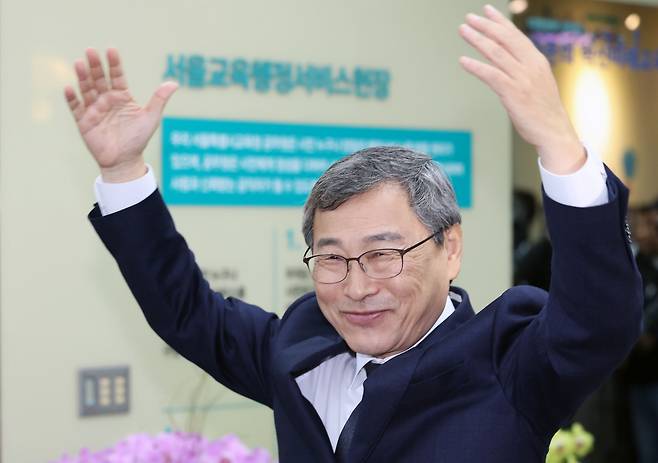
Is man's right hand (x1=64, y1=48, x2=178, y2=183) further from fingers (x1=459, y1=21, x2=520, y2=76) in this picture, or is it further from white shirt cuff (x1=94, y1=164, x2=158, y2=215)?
fingers (x1=459, y1=21, x2=520, y2=76)

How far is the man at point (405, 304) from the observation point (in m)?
1.24

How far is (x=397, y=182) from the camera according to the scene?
153 cm

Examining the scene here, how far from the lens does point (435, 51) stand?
11.1 ft

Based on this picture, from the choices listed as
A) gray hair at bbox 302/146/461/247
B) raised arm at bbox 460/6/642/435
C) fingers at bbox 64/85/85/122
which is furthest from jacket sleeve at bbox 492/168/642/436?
fingers at bbox 64/85/85/122

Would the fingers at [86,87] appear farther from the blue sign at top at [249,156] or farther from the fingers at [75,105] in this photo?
the blue sign at top at [249,156]

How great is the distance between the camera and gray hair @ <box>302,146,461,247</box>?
1527 mm

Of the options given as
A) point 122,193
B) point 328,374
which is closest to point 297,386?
point 328,374

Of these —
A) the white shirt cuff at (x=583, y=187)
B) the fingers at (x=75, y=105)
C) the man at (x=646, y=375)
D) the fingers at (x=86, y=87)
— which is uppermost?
the fingers at (x=86, y=87)

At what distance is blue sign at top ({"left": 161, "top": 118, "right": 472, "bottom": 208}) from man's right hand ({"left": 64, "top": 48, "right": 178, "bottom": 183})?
1358mm

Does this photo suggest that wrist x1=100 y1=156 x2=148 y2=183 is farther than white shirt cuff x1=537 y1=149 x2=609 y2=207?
Yes

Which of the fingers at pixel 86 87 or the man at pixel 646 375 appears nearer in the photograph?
the fingers at pixel 86 87

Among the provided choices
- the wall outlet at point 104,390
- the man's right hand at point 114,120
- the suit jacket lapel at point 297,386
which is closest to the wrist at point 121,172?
the man's right hand at point 114,120

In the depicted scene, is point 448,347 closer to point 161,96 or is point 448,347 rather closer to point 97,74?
point 161,96

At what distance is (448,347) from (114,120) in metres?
0.70
